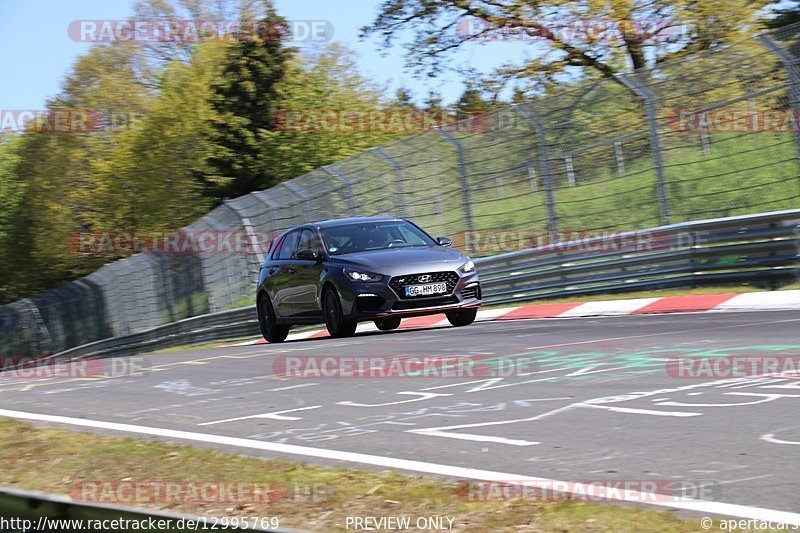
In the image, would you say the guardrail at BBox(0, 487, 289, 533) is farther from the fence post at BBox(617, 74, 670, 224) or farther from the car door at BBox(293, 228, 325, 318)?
the fence post at BBox(617, 74, 670, 224)

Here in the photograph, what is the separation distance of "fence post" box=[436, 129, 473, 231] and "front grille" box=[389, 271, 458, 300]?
16.1 feet

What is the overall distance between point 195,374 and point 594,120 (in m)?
8.09

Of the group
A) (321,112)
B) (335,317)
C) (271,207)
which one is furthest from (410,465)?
(321,112)

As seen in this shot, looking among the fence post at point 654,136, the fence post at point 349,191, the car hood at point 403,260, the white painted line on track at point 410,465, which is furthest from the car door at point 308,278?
the white painted line on track at point 410,465

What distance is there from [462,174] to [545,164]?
1775 mm

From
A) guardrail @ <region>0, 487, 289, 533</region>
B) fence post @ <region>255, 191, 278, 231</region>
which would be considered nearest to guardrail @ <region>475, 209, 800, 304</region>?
fence post @ <region>255, 191, 278, 231</region>

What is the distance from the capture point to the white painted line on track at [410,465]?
15.0 ft

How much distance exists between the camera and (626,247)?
17.2 m

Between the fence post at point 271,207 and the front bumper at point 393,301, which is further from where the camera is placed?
the fence post at point 271,207

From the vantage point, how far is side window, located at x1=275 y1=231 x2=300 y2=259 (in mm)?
16812

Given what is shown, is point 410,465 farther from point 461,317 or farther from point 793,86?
point 793,86

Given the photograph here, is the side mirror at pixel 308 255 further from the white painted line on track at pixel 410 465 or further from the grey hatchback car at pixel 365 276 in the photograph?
the white painted line on track at pixel 410 465

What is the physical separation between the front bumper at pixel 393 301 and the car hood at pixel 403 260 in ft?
0.65

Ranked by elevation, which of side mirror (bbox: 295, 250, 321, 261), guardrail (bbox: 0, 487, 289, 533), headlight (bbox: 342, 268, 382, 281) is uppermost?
side mirror (bbox: 295, 250, 321, 261)
